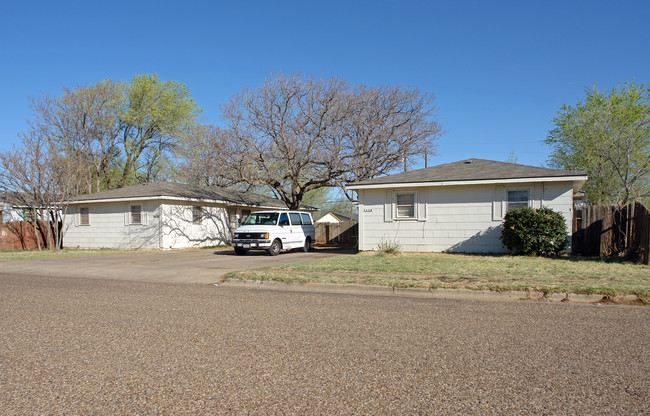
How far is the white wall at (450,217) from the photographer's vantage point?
55.4 feet

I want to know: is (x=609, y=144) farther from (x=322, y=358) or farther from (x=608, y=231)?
(x=322, y=358)

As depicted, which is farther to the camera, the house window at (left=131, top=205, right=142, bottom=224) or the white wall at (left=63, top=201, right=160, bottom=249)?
the house window at (left=131, top=205, right=142, bottom=224)

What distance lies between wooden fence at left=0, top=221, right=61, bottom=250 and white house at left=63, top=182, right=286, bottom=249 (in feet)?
3.51

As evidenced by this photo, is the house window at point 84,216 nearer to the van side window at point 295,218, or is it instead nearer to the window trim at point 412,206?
the van side window at point 295,218

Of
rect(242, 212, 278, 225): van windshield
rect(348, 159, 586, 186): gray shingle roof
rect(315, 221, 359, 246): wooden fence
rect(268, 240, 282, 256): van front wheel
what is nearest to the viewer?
rect(348, 159, 586, 186): gray shingle roof

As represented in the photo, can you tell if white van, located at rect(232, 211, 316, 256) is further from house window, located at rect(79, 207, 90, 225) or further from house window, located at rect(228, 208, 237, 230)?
house window, located at rect(79, 207, 90, 225)

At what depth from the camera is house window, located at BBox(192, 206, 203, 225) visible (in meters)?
25.8

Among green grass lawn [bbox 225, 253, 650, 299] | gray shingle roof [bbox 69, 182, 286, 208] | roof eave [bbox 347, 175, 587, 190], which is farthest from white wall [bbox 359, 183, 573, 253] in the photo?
gray shingle roof [bbox 69, 182, 286, 208]

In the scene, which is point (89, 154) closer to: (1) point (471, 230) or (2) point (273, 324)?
(1) point (471, 230)

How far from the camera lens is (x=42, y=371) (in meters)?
4.54

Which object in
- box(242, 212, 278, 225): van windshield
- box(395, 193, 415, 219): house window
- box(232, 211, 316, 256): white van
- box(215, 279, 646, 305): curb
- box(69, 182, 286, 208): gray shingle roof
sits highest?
box(69, 182, 286, 208): gray shingle roof

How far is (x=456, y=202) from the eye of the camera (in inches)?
707

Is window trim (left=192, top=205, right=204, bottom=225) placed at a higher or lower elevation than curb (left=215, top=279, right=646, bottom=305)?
higher

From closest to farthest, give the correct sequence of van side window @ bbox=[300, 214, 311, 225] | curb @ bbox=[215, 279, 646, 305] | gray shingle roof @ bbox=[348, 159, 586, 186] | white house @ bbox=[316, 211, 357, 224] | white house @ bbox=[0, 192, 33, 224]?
curb @ bbox=[215, 279, 646, 305] → gray shingle roof @ bbox=[348, 159, 586, 186] → van side window @ bbox=[300, 214, 311, 225] → white house @ bbox=[0, 192, 33, 224] → white house @ bbox=[316, 211, 357, 224]
